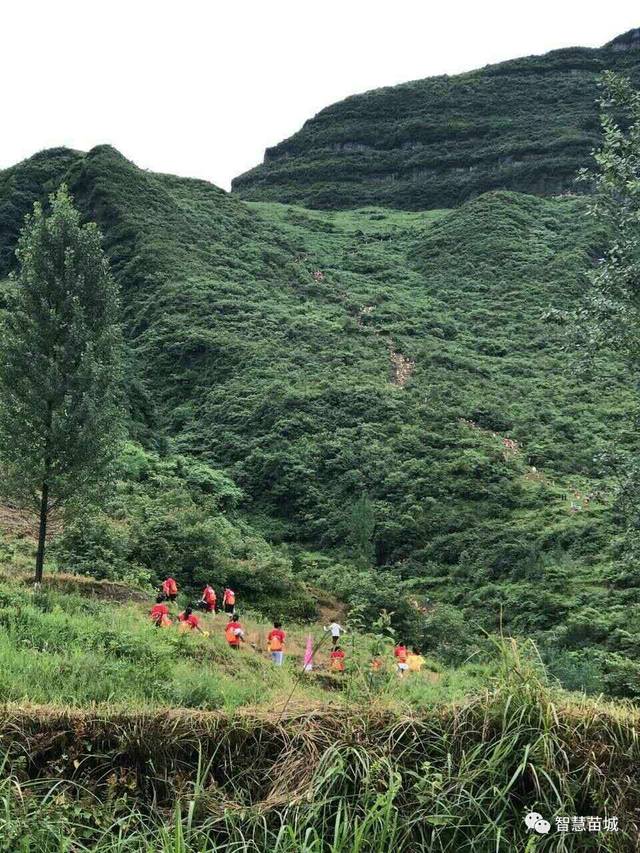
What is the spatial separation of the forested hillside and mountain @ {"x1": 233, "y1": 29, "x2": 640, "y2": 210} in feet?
53.1

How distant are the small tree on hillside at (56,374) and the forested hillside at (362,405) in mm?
4717

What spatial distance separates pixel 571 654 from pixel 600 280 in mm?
11074

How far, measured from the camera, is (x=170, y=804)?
3.47m

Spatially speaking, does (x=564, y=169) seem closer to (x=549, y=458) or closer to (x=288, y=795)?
(x=549, y=458)

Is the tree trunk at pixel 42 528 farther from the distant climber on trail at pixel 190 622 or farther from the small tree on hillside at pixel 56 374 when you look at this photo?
the distant climber on trail at pixel 190 622

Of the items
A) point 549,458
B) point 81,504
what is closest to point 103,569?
point 81,504

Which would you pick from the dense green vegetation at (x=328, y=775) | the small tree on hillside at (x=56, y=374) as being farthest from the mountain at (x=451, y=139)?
the dense green vegetation at (x=328, y=775)

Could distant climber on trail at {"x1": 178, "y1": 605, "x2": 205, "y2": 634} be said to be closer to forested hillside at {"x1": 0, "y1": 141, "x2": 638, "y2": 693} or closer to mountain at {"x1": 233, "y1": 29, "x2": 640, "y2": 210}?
forested hillside at {"x1": 0, "y1": 141, "x2": 638, "y2": 693}

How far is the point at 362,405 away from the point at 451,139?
232 ft

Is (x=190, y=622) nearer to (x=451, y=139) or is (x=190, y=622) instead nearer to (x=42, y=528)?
(x=42, y=528)

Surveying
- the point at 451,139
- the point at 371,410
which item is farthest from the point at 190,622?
the point at 451,139

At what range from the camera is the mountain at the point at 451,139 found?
83.3 metres

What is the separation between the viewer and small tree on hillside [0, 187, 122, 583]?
12.8 meters

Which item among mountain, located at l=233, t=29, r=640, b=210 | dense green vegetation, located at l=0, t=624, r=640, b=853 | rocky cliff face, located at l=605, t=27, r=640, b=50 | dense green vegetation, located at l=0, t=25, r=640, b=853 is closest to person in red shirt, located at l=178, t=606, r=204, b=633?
dense green vegetation, located at l=0, t=25, r=640, b=853
